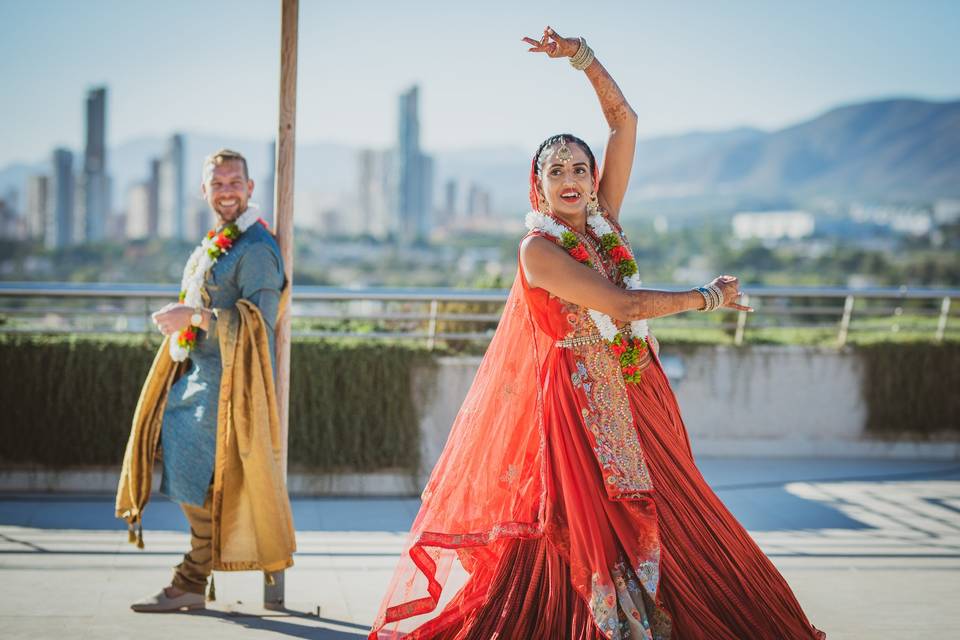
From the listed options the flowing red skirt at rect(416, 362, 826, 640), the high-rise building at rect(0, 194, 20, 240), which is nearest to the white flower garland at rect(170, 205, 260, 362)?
the flowing red skirt at rect(416, 362, 826, 640)

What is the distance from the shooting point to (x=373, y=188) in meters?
125

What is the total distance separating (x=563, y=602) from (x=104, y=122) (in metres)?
97.4

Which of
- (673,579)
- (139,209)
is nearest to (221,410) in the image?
(673,579)

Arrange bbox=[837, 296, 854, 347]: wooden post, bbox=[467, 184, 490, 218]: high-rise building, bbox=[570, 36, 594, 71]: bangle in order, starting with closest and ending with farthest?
bbox=[570, 36, 594, 71]: bangle
bbox=[837, 296, 854, 347]: wooden post
bbox=[467, 184, 490, 218]: high-rise building

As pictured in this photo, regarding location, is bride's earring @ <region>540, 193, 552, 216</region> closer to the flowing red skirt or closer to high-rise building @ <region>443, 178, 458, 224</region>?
the flowing red skirt

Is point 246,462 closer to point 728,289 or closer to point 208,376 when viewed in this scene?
point 208,376

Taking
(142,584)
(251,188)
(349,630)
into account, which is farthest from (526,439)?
(142,584)

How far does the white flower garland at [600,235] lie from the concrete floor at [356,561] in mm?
1357

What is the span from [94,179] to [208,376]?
9266 centimetres

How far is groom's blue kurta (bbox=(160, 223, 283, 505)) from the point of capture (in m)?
3.70

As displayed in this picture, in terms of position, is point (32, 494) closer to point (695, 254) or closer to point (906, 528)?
point (906, 528)

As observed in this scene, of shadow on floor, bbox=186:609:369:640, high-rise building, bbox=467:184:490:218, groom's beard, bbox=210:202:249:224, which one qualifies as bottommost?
shadow on floor, bbox=186:609:369:640

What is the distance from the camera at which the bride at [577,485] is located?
10.4ft

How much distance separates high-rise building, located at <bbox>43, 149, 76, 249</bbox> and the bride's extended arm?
284 feet
